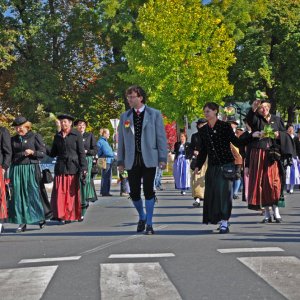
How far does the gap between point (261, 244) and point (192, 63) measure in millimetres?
37603

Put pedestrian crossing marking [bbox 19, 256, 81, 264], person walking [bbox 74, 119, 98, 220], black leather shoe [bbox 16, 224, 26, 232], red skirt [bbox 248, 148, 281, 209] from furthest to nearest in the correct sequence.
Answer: person walking [bbox 74, 119, 98, 220] → black leather shoe [bbox 16, 224, 26, 232] → red skirt [bbox 248, 148, 281, 209] → pedestrian crossing marking [bbox 19, 256, 81, 264]

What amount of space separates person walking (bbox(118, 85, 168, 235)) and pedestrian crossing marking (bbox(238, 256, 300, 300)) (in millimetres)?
3328

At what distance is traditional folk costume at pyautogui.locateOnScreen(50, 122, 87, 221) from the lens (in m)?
14.1

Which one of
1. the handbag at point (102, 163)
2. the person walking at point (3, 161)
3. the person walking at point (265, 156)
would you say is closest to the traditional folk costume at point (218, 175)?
the person walking at point (265, 156)

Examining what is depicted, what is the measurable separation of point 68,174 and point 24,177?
932 millimetres

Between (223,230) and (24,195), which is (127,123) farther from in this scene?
(24,195)

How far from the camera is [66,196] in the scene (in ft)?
46.2

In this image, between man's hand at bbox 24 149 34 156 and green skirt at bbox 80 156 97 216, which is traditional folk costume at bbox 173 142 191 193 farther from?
man's hand at bbox 24 149 34 156

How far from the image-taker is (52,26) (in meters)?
51.1

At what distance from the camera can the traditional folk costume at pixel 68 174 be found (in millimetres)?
14062

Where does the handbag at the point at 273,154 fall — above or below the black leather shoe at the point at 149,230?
above

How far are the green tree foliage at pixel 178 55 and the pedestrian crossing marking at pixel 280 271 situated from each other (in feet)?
126

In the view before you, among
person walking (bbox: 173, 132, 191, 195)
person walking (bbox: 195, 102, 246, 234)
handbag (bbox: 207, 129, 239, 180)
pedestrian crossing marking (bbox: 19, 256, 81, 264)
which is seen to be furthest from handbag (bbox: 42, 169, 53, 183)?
person walking (bbox: 173, 132, 191, 195)

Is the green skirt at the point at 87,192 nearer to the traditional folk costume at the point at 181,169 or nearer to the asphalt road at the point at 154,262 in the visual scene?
the asphalt road at the point at 154,262
